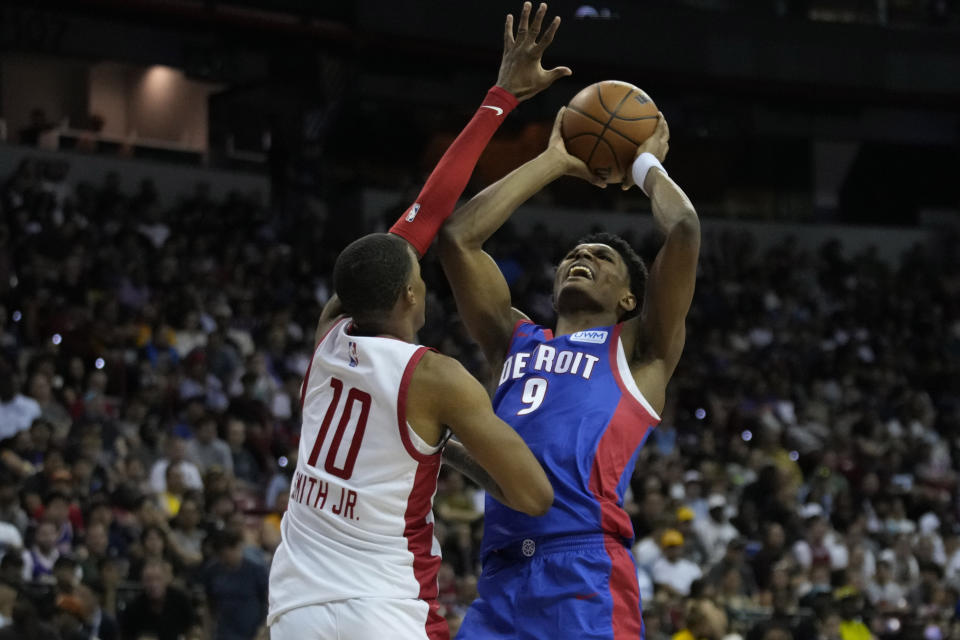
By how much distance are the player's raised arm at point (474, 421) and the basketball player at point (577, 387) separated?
44cm

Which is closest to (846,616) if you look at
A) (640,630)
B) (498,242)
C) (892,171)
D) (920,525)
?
(920,525)

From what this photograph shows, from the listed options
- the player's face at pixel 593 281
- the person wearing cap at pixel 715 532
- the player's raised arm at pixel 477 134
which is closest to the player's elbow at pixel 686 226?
the player's face at pixel 593 281

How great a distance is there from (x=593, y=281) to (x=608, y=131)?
0.54m

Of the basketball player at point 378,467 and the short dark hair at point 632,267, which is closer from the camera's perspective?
the basketball player at point 378,467

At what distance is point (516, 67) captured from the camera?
4.44 m

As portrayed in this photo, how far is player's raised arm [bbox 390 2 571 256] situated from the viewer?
4109 millimetres

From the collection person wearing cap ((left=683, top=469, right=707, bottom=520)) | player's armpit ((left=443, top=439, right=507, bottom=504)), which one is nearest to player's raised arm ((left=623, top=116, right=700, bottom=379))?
player's armpit ((left=443, top=439, right=507, bottom=504))

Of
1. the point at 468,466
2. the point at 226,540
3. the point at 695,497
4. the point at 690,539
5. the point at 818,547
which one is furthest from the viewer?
the point at 695,497

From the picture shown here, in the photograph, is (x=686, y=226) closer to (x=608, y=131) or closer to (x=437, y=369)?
(x=608, y=131)

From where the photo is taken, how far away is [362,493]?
3500 millimetres

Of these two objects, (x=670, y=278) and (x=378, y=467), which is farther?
(x=670, y=278)

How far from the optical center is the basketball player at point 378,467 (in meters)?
3.48

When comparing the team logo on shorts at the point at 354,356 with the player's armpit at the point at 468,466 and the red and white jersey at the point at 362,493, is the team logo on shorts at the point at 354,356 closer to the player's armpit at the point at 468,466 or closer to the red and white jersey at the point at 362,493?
the red and white jersey at the point at 362,493

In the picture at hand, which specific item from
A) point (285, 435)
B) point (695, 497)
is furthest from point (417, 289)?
point (695, 497)
